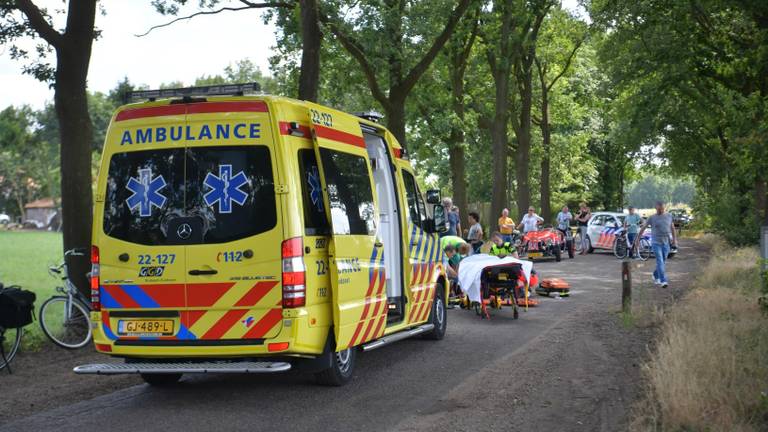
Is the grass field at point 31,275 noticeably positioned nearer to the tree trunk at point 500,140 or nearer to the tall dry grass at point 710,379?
the tall dry grass at point 710,379

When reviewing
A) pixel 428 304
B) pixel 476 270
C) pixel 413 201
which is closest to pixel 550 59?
pixel 476 270

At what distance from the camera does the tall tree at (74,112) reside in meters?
12.3

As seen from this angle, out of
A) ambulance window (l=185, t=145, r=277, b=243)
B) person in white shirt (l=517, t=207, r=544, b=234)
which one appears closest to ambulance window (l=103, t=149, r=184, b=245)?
ambulance window (l=185, t=145, r=277, b=243)

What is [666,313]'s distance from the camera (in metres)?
14.2

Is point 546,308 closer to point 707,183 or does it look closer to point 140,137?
point 140,137

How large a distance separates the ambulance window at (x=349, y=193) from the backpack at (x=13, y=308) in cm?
390

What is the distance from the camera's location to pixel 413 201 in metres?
11.8

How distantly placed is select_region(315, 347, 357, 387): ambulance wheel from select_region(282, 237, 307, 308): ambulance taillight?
1.02 meters

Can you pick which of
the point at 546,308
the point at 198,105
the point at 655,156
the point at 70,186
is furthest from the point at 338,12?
the point at 655,156

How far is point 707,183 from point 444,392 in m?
38.9

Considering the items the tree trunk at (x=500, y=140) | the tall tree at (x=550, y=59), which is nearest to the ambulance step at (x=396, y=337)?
the tree trunk at (x=500, y=140)

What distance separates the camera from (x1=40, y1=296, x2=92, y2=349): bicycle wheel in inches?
459

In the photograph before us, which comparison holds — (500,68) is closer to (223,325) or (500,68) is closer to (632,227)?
(632,227)

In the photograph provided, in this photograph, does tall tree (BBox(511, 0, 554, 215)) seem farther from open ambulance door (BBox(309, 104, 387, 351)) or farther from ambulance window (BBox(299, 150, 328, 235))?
ambulance window (BBox(299, 150, 328, 235))
